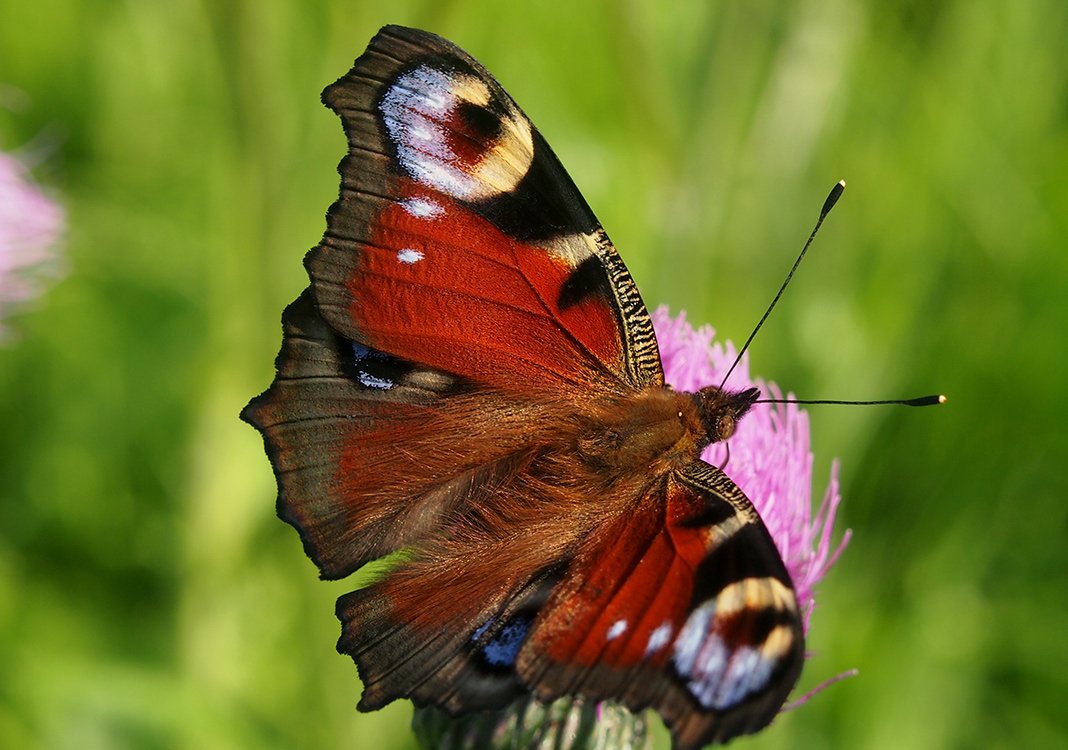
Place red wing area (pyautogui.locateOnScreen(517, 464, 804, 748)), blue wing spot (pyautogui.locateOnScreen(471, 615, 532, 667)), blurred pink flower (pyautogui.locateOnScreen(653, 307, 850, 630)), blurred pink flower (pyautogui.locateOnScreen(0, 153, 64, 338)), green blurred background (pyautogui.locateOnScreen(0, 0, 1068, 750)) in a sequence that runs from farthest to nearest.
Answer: green blurred background (pyautogui.locateOnScreen(0, 0, 1068, 750))
blurred pink flower (pyautogui.locateOnScreen(0, 153, 64, 338))
blurred pink flower (pyautogui.locateOnScreen(653, 307, 850, 630))
blue wing spot (pyautogui.locateOnScreen(471, 615, 532, 667))
red wing area (pyautogui.locateOnScreen(517, 464, 804, 748))

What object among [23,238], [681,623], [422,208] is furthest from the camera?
[23,238]

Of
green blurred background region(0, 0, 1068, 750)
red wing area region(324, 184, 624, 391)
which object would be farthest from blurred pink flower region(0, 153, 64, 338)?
red wing area region(324, 184, 624, 391)

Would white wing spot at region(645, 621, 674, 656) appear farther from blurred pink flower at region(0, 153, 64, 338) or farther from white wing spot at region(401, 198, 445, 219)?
blurred pink flower at region(0, 153, 64, 338)

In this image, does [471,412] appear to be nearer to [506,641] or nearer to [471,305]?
[471,305]

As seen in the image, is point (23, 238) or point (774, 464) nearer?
point (774, 464)

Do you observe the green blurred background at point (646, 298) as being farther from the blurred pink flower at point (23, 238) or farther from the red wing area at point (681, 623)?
the red wing area at point (681, 623)

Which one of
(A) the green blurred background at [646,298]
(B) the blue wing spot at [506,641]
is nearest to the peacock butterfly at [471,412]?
(B) the blue wing spot at [506,641]

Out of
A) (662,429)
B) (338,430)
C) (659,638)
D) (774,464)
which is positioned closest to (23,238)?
(338,430)
